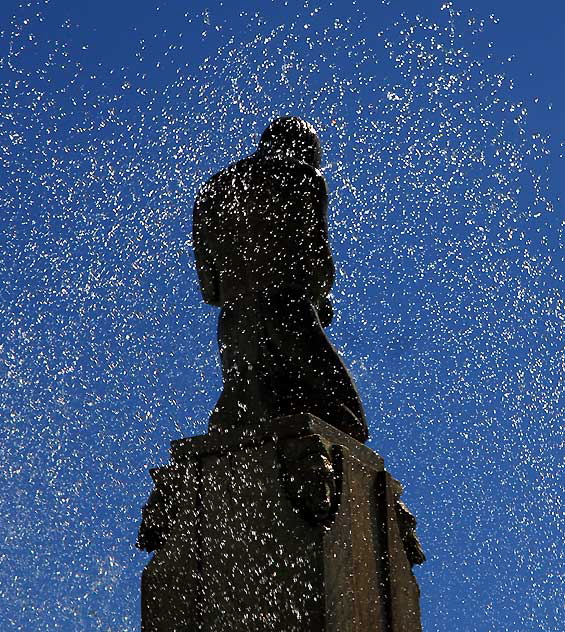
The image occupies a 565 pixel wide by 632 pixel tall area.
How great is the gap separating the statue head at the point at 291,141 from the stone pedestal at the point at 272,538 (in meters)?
1.87

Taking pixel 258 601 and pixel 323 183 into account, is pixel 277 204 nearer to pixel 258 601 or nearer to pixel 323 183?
pixel 323 183

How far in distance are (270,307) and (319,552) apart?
153 cm

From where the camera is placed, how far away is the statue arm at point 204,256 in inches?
219

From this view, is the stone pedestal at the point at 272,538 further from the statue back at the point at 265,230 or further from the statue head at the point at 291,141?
the statue head at the point at 291,141

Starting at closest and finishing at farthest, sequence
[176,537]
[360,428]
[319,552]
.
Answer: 1. [319,552]
2. [176,537]
3. [360,428]

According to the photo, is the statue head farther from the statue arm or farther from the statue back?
the statue arm

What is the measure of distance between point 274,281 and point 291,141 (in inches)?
38.1

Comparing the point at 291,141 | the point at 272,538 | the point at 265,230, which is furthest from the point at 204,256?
the point at 272,538

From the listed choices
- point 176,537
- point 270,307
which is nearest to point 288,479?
point 176,537

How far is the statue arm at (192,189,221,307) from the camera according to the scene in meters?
5.57

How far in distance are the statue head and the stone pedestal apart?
6.13 ft

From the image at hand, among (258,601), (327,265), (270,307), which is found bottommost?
(258,601)

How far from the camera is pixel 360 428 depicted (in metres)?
4.91

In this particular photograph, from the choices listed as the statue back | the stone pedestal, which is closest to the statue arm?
the statue back
